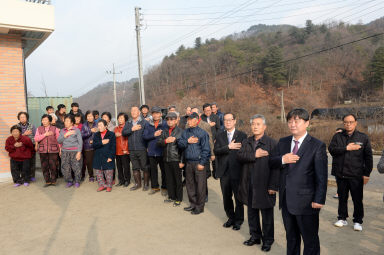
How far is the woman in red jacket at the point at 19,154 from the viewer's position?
6988mm

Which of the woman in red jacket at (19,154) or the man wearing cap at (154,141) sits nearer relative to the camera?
the man wearing cap at (154,141)

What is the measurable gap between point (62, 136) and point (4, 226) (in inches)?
99.4

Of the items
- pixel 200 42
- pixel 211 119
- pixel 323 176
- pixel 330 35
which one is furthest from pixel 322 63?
pixel 323 176

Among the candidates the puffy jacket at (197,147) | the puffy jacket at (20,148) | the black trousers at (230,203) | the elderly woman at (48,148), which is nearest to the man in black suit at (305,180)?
the black trousers at (230,203)

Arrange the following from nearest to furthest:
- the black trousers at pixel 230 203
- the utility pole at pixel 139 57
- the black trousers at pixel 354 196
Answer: the black trousers at pixel 354 196, the black trousers at pixel 230 203, the utility pole at pixel 139 57

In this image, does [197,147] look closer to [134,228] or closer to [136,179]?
[134,228]

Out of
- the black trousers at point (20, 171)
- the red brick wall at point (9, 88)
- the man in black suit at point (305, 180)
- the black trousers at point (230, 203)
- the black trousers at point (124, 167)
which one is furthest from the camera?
the red brick wall at point (9, 88)

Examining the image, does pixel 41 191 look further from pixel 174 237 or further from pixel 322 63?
pixel 322 63

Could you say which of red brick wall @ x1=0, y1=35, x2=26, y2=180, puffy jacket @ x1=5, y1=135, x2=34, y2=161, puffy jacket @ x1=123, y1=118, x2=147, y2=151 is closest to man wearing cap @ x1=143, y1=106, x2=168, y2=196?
puffy jacket @ x1=123, y1=118, x2=147, y2=151

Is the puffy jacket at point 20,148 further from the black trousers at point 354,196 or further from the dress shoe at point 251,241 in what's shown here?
the black trousers at point 354,196

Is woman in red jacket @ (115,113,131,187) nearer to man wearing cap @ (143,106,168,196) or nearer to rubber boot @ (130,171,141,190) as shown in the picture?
rubber boot @ (130,171,141,190)

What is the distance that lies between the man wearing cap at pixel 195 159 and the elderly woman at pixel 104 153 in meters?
2.21

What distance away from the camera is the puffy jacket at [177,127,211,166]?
508 cm

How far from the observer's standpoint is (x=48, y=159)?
23.6 ft
